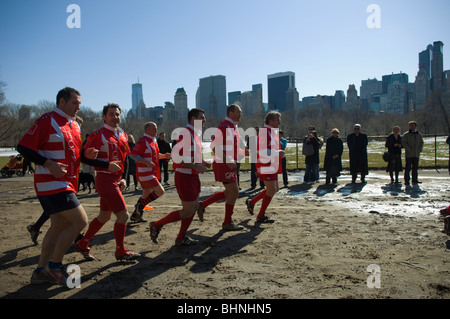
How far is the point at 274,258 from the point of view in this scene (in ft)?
15.4

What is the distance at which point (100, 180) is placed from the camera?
468 cm

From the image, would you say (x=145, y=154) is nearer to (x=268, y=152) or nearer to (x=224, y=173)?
(x=224, y=173)

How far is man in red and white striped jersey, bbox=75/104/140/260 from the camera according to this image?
463 cm

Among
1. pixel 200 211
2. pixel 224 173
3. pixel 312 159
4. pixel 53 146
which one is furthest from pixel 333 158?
pixel 53 146

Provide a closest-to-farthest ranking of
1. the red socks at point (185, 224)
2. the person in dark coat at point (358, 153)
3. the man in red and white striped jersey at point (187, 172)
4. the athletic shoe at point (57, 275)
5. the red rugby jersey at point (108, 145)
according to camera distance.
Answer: the athletic shoe at point (57, 275) < the red rugby jersey at point (108, 145) < the man in red and white striped jersey at point (187, 172) < the red socks at point (185, 224) < the person in dark coat at point (358, 153)

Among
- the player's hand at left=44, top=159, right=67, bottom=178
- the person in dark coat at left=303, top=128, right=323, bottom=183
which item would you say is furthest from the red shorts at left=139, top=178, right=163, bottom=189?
the person in dark coat at left=303, top=128, right=323, bottom=183

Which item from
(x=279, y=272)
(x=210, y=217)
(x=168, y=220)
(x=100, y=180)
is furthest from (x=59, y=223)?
(x=210, y=217)

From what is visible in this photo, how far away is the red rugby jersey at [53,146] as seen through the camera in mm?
3678

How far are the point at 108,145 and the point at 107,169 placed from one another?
0.45 metres

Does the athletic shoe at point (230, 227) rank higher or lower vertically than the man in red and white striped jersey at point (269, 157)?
lower

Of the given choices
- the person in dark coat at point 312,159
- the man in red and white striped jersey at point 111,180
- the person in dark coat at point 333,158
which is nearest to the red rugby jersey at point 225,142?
the man in red and white striped jersey at point 111,180

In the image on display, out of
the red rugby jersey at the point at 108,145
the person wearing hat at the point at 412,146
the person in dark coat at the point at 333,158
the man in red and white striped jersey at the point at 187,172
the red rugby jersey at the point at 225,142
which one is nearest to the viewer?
the red rugby jersey at the point at 108,145

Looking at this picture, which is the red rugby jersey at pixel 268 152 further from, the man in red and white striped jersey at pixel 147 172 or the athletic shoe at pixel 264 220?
the man in red and white striped jersey at pixel 147 172

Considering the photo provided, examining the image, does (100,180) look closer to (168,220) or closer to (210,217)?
(168,220)
